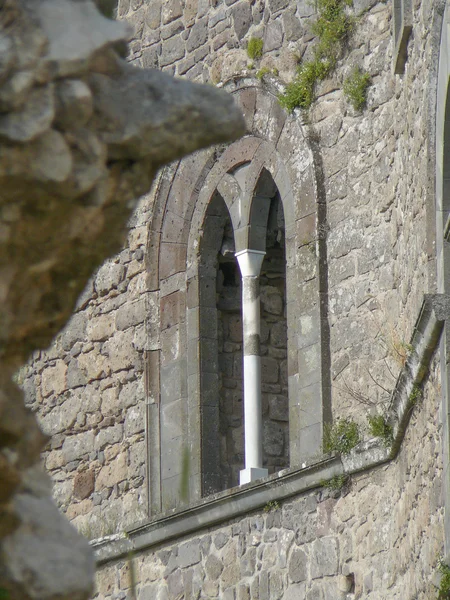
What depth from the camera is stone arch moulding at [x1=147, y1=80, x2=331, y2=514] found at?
32.9 ft

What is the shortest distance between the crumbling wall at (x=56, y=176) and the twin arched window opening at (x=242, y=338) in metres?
7.67

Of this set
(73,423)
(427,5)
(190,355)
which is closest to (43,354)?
(73,423)

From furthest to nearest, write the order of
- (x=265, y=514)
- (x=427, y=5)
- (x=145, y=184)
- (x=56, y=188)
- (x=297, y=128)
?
(x=297, y=128) → (x=265, y=514) → (x=427, y=5) → (x=145, y=184) → (x=56, y=188)

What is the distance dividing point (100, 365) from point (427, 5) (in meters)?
4.70

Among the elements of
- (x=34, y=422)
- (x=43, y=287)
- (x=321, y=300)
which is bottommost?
(x=34, y=422)

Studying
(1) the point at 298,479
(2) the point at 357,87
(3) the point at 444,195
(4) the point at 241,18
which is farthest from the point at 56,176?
(4) the point at 241,18

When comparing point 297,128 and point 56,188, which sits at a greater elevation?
point 297,128

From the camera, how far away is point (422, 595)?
744 centimetres

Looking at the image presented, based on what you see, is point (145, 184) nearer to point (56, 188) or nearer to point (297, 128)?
point (56, 188)

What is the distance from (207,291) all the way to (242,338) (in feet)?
1.37

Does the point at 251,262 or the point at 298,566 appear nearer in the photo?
the point at 298,566

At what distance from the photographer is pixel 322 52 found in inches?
403

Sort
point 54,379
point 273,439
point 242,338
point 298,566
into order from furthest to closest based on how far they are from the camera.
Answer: point 54,379 → point 242,338 → point 273,439 → point 298,566

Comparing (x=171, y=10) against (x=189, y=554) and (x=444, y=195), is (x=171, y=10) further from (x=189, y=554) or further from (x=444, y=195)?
(x=444, y=195)
